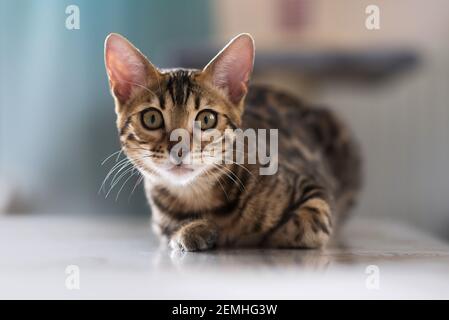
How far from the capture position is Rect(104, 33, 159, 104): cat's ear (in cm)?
135

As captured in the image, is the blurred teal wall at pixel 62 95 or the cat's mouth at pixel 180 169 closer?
the cat's mouth at pixel 180 169

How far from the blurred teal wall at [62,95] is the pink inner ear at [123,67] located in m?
0.98

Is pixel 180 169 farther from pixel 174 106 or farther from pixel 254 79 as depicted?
pixel 254 79

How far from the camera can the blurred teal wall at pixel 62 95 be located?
7.53 ft

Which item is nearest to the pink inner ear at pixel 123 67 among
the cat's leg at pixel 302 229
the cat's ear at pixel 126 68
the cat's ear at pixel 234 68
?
the cat's ear at pixel 126 68

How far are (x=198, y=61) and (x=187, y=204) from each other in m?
1.31

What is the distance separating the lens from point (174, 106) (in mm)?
1314

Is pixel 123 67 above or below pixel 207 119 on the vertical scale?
above

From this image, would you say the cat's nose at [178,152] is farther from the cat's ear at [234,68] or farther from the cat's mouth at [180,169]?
the cat's ear at [234,68]

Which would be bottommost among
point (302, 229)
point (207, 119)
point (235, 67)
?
point (302, 229)

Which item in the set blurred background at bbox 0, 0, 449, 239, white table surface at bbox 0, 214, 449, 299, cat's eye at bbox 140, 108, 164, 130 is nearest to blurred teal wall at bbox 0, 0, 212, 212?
blurred background at bbox 0, 0, 449, 239

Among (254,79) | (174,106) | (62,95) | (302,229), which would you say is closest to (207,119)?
(174,106)

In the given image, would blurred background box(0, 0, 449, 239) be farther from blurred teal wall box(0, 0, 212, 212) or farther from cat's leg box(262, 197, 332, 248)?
cat's leg box(262, 197, 332, 248)

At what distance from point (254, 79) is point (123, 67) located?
161cm
